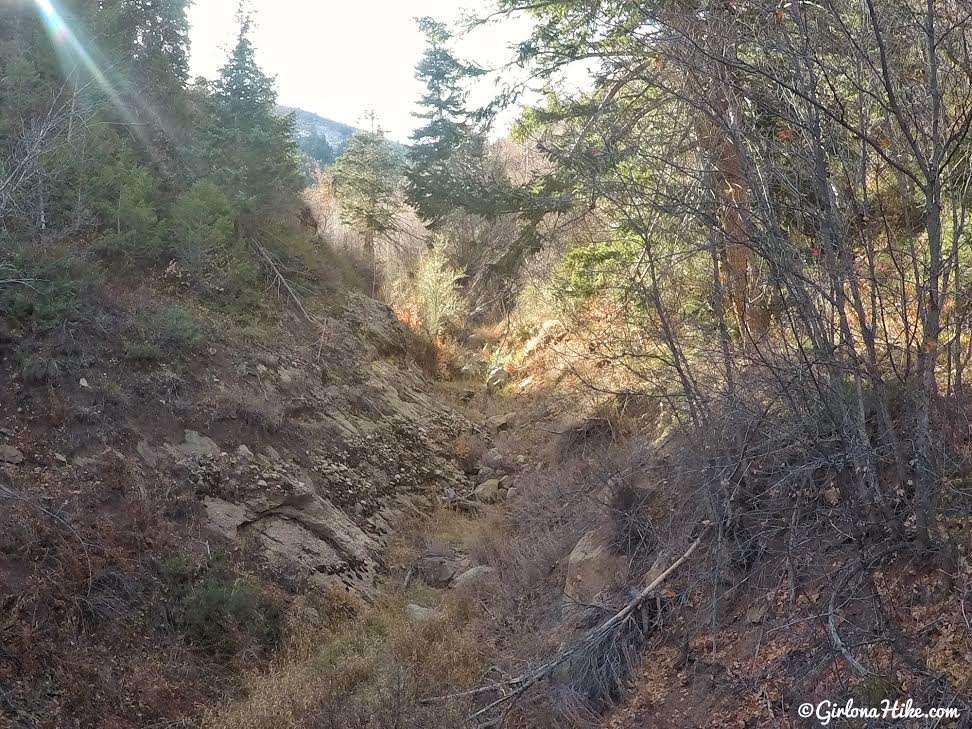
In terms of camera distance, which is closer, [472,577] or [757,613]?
[757,613]

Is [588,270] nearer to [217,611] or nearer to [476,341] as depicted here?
[476,341]

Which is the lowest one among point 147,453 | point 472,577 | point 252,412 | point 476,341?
point 472,577

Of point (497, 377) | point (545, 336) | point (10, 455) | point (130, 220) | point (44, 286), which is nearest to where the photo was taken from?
point (10, 455)

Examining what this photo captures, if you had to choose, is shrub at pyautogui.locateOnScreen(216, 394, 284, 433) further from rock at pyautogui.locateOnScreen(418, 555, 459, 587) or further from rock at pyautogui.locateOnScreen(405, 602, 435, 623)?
rock at pyautogui.locateOnScreen(405, 602, 435, 623)

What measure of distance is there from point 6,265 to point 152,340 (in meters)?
1.85

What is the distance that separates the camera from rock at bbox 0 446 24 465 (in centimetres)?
635

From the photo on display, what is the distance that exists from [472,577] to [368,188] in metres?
19.2

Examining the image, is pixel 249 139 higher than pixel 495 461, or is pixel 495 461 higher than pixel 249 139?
pixel 249 139

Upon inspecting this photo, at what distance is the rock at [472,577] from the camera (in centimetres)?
741

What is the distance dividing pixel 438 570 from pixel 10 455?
4.53 meters

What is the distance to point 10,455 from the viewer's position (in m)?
6.42

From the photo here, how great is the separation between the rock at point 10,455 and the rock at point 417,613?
397cm

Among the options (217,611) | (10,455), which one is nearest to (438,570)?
(217,611)

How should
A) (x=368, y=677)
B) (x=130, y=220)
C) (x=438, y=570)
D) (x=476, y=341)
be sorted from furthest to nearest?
(x=476, y=341) < (x=130, y=220) < (x=438, y=570) < (x=368, y=677)
